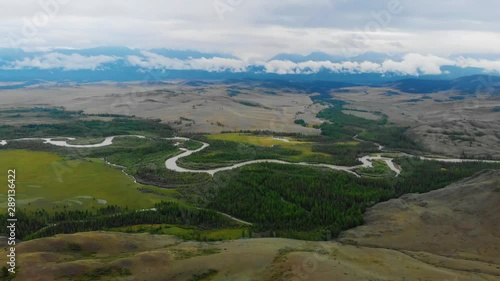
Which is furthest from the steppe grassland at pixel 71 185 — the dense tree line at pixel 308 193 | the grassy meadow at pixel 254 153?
the grassy meadow at pixel 254 153

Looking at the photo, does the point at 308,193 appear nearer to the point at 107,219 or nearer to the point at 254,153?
the point at 107,219

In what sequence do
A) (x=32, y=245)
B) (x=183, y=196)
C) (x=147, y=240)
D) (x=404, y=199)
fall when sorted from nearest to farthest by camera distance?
(x=32, y=245)
(x=147, y=240)
(x=404, y=199)
(x=183, y=196)

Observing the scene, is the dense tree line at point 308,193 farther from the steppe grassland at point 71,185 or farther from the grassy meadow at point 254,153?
the steppe grassland at point 71,185

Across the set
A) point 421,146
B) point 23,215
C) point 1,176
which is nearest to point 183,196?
point 23,215

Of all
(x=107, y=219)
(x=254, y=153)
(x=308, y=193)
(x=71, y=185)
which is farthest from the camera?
(x=254, y=153)

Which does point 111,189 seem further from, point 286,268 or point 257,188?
point 286,268

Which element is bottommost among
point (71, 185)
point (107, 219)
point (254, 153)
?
point (107, 219)

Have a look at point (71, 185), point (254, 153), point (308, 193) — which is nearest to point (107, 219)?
point (71, 185)

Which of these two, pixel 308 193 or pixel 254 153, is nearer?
pixel 308 193

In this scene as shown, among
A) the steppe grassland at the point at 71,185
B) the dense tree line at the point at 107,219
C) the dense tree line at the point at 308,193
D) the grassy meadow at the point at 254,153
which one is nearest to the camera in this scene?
the dense tree line at the point at 107,219
